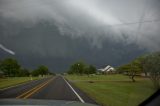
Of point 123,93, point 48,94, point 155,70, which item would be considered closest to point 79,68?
point 123,93

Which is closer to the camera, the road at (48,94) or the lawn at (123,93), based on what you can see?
the lawn at (123,93)

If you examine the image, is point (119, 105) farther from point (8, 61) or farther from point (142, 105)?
point (8, 61)

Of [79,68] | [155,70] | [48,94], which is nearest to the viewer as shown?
[155,70]

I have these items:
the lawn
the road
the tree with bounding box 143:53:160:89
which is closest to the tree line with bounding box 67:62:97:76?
the road

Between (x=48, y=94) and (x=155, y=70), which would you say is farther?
(x=48, y=94)

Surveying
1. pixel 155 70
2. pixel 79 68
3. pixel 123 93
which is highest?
pixel 79 68

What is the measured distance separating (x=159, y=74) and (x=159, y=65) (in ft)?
4.03

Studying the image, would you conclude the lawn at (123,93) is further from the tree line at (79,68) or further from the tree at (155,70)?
the tree line at (79,68)

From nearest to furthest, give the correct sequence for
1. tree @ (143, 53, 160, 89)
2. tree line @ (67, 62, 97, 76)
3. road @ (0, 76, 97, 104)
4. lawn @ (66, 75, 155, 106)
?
tree @ (143, 53, 160, 89) → lawn @ (66, 75, 155, 106) → road @ (0, 76, 97, 104) → tree line @ (67, 62, 97, 76)

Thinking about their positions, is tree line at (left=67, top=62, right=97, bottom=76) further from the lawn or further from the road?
the lawn

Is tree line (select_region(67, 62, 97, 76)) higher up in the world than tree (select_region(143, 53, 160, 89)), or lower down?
higher up

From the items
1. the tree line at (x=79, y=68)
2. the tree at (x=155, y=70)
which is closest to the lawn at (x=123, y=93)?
the tree at (x=155, y=70)

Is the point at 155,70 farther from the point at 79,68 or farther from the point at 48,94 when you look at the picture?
the point at 79,68

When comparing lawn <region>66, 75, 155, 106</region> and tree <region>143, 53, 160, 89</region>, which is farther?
lawn <region>66, 75, 155, 106</region>
